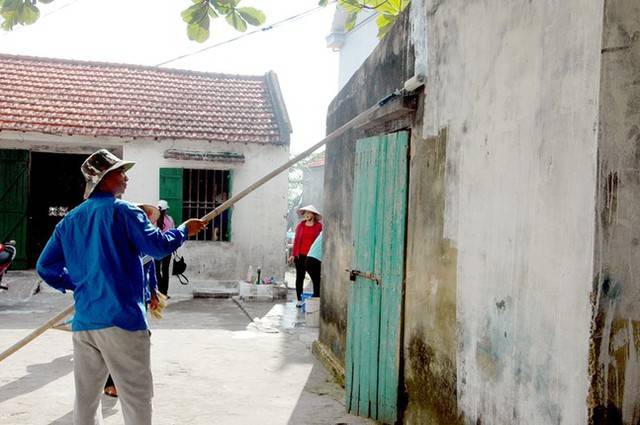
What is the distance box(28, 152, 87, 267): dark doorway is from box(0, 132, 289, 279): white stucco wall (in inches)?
71.2

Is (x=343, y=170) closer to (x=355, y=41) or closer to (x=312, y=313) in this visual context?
(x=312, y=313)

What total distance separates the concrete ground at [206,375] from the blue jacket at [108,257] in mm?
1728

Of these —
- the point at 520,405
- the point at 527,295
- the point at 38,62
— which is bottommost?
the point at 520,405

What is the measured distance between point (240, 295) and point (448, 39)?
8.54 m

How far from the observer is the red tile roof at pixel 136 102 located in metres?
12.9

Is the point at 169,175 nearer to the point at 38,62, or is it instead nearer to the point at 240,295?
the point at 240,295

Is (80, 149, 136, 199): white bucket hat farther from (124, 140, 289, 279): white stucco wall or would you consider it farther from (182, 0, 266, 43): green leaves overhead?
(124, 140, 289, 279): white stucco wall

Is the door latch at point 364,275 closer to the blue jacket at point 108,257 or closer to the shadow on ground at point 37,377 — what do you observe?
the blue jacket at point 108,257

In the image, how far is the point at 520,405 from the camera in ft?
9.24

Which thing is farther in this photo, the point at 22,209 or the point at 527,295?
the point at 22,209

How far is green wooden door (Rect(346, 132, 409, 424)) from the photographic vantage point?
458cm

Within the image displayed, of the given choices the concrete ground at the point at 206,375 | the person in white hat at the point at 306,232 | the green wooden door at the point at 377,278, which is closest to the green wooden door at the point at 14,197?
the concrete ground at the point at 206,375

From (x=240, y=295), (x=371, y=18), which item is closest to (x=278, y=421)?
(x=240, y=295)

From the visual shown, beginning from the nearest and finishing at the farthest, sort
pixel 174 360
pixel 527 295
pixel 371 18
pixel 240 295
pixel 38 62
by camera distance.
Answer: pixel 527 295 < pixel 174 360 < pixel 240 295 < pixel 38 62 < pixel 371 18
